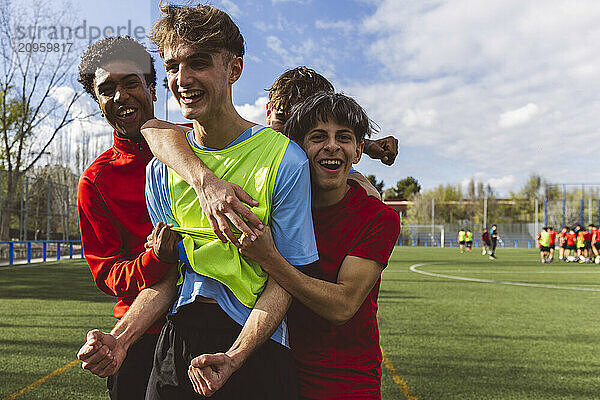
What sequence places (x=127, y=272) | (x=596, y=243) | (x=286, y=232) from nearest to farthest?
1. (x=286, y=232)
2. (x=127, y=272)
3. (x=596, y=243)

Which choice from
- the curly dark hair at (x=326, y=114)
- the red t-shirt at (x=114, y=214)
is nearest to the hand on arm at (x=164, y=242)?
the red t-shirt at (x=114, y=214)

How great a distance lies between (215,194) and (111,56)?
3.49 ft

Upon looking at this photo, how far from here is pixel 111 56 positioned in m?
2.34

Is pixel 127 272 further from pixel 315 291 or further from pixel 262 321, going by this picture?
pixel 315 291

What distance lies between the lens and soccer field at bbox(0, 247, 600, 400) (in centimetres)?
588

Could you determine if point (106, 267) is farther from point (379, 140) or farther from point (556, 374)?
point (556, 374)

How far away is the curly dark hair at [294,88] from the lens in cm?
242

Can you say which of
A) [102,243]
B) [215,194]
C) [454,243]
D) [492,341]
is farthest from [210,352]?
[454,243]

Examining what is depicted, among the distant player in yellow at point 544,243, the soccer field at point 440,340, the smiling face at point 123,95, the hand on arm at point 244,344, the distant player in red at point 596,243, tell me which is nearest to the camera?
the hand on arm at point 244,344

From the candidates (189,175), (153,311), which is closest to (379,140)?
(189,175)

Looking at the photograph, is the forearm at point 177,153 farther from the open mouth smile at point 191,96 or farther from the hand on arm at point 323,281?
the hand on arm at point 323,281

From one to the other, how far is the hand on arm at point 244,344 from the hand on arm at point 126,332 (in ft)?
0.96

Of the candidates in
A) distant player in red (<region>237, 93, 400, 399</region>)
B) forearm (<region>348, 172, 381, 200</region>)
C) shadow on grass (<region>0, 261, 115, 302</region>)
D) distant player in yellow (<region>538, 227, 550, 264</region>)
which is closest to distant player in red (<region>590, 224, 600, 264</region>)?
distant player in yellow (<region>538, 227, 550, 264</region>)

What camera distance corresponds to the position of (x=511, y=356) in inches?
290
